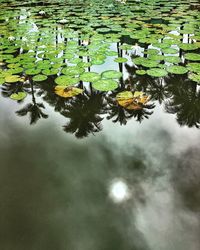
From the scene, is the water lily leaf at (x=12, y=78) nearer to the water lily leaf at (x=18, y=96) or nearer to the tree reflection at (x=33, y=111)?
the water lily leaf at (x=18, y=96)

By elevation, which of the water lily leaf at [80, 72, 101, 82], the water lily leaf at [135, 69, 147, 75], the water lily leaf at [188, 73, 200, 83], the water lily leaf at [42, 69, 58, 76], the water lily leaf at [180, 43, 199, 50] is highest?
the water lily leaf at [180, 43, 199, 50]

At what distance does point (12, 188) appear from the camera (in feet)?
6.77

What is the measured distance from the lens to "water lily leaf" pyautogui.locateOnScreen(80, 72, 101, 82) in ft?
12.5

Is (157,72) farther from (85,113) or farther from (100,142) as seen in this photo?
(100,142)

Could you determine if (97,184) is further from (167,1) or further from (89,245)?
(167,1)

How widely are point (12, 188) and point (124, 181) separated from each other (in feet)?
3.01

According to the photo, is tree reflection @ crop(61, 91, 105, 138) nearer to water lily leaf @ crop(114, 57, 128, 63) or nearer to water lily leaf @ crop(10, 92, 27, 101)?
water lily leaf @ crop(10, 92, 27, 101)

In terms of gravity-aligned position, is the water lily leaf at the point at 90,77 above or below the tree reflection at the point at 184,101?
above

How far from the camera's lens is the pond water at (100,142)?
172cm

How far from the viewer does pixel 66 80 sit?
12.6 ft

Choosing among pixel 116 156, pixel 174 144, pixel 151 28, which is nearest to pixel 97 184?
pixel 116 156

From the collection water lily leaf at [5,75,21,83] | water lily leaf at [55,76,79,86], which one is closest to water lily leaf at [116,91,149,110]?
water lily leaf at [55,76,79,86]

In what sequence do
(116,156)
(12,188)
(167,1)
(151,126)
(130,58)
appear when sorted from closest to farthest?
(12,188) < (116,156) < (151,126) < (130,58) < (167,1)

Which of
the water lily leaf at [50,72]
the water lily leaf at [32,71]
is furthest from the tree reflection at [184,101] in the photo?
the water lily leaf at [32,71]
